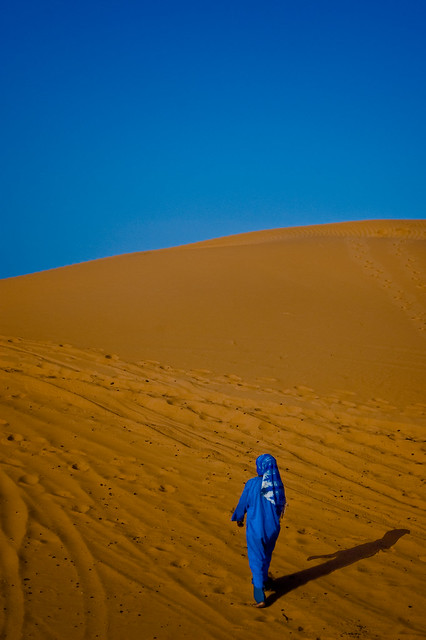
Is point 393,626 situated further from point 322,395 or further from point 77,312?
point 77,312

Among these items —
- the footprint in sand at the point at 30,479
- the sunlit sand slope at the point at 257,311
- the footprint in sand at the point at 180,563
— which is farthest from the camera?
the sunlit sand slope at the point at 257,311

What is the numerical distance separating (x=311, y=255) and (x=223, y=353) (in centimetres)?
1075

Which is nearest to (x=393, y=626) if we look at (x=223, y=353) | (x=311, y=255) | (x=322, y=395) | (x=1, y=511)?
(x=1, y=511)

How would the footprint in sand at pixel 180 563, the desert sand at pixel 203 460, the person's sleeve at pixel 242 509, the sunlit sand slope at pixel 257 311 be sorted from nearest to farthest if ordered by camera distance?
the desert sand at pixel 203 460 < the person's sleeve at pixel 242 509 < the footprint in sand at pixel 180 563 < the sunlit sand slope at pixel 257 311

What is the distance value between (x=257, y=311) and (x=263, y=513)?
1068 cm

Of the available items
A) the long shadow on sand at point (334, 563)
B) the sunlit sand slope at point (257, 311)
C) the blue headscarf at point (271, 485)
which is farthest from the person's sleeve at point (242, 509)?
the sunlit sand slope at point (257, 311)

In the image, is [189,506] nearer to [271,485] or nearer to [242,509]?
[242,509]

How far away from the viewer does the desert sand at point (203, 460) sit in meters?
4.04

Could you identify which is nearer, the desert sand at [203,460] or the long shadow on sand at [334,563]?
the desert sand at [203,460]

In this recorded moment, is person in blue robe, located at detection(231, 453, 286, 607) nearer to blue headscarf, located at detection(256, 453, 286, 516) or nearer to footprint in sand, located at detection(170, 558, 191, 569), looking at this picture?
blue headscarf, located at detection(256, 453, 286, 516)

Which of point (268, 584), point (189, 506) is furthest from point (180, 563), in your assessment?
point (189, 506)

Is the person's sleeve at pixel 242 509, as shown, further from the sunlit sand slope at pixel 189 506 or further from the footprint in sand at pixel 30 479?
the footprint in sand at pixel 30 479

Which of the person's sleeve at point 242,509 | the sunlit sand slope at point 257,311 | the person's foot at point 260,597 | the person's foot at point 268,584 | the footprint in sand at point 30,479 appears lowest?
the person's foot at point 260,597

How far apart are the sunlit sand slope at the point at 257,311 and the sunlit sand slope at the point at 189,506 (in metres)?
1.36
